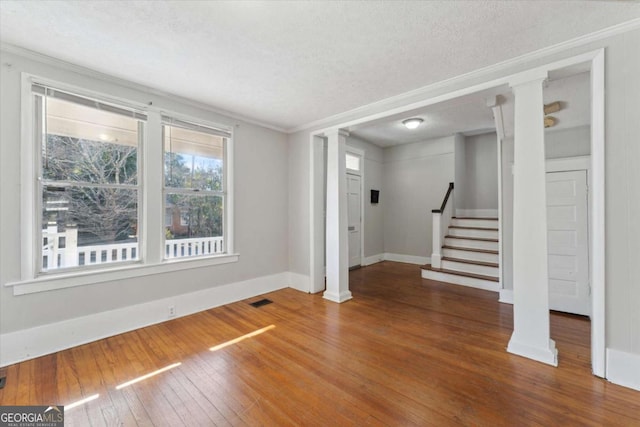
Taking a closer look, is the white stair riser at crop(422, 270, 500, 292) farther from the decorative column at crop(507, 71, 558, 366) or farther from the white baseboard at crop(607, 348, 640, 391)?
the white baseboard at crop(607, 348, 640, 391)

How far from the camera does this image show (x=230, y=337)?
2730 millimetres

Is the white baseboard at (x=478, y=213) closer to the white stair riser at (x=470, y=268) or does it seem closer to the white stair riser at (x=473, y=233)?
the white stair riser at (x=473, y=233)

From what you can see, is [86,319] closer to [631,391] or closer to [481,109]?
[631,391]

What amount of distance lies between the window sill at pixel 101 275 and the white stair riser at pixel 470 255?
4284 mm

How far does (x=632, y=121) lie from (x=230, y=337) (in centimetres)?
392

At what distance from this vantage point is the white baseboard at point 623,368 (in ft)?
6.19

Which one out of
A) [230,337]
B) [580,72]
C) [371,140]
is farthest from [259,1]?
[371,140]

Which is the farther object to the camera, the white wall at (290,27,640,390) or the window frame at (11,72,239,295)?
the window frame at (11,72,239,295)

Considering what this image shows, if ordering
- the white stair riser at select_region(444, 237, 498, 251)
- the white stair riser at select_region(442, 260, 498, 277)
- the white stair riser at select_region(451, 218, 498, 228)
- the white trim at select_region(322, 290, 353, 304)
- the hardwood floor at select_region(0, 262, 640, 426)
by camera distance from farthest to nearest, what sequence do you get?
the white stair riser at select_region(451, 218, 498, 228), the white stair riser at select_region(444, 237, 498, 251), the white stair riser at select_region(442, 260, 498, 277), the white trim at select_region(322, 290, 353, 304), the hardwood floor at select_region(0, 262, 640, 426)

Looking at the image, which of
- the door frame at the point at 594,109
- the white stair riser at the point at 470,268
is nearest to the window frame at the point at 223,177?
the door frame at the point at 594,109

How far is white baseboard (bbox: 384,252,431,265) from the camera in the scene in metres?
6.13

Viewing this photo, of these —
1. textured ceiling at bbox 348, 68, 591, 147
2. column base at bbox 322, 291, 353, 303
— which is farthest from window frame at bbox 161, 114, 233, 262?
textured ceiling at bbox 348, 68, 591, 147

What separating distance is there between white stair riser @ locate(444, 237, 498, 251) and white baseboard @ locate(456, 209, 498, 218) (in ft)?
2.98

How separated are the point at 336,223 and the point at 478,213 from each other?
4.05m
